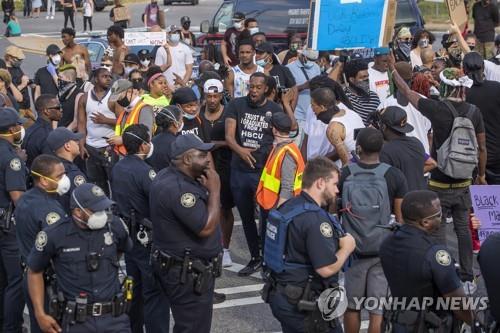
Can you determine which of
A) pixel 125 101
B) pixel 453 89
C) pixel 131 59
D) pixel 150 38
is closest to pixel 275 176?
pixel 453 89

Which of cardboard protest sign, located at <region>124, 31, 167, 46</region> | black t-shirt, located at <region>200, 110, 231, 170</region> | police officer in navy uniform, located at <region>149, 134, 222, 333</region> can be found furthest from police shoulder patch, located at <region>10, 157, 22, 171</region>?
cardboard protest sign, located at <region>124, 31, 167, 46</region>

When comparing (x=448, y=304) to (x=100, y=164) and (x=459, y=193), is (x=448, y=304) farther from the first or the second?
(x=100, y=164)

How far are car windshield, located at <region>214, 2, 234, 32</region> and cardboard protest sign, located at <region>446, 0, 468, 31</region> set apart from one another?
23.2 ft

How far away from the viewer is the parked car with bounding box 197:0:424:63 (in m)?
17.6

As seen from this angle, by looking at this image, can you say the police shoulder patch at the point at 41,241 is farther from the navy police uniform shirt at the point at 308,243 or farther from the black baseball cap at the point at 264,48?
the black baseball cap at the point at 264,48

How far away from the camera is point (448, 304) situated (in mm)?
5848

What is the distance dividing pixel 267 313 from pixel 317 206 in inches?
110

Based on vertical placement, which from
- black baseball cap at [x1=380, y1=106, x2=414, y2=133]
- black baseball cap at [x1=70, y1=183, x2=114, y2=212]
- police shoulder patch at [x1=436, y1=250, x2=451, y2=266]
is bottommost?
police shoulder patch at [x1=436, y1=250, x2=451, y2=266]

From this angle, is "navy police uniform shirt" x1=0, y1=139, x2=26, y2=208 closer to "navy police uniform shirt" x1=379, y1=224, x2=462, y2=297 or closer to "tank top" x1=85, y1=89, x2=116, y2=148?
"tank top" x1=85, y1=89, x2=116, y2=148

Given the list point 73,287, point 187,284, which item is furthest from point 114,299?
point 187,284

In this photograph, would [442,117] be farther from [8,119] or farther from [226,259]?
[8,119]

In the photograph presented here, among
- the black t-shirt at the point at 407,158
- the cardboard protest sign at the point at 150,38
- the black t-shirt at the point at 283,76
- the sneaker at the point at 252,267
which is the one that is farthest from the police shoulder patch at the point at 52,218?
the cardboard protest sign at the point at 150,38

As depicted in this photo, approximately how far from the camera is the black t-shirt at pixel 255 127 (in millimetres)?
9344

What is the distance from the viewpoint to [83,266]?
242 inches
